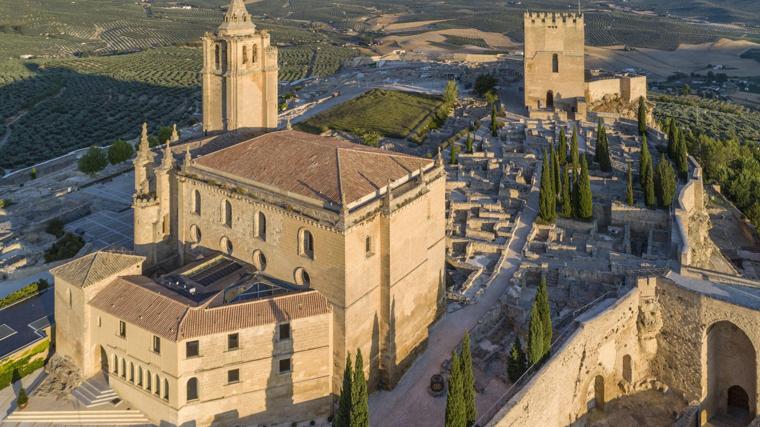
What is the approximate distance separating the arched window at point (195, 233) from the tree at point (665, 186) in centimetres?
2245

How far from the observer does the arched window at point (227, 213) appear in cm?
2628

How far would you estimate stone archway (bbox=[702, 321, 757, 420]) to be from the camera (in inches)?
1000

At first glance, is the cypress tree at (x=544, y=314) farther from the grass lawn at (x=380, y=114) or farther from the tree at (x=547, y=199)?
the grass lawn at (x=380, y=114)

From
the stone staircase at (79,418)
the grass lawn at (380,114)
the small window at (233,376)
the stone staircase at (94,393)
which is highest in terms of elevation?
the grass lawn at (380,114)

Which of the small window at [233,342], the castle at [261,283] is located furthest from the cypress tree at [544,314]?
the small window at [233,342]

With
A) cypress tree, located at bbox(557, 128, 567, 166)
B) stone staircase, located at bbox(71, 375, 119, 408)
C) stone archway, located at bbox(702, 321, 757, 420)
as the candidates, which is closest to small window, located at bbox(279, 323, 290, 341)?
stone staircase, located at bbox(71, 375, 119, 408)

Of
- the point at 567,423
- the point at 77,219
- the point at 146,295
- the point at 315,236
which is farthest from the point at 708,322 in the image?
the point at 77,219

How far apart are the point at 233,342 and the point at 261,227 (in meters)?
4.62

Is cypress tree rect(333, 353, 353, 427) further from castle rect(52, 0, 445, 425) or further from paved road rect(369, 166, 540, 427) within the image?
paved road rect(369, 166, 540, 427)

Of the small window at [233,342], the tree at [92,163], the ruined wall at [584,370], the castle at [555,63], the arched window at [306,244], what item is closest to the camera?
the ruined wall at [584,370]

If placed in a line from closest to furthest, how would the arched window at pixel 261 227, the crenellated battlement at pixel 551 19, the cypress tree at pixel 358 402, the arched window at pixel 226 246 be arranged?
the cypress tree at pixel 358 402 → the arched window at pixel 261 227 → the arched window at pixel 226 246 → the crenellated battlement at pixel 551 19

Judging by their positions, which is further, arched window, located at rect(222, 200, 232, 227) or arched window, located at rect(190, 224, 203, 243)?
arched window, located at rect(190, 224, 203, 243)

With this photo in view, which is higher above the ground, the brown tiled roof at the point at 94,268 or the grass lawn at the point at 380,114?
the grass lawn at the point at 380,114

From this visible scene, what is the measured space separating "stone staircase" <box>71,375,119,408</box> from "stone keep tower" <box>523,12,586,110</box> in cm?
4065
